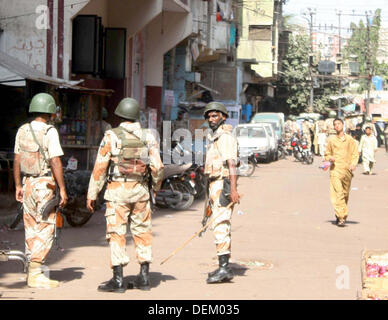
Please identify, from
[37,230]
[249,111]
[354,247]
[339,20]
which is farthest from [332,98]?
[37,230]

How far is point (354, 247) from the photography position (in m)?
11.0

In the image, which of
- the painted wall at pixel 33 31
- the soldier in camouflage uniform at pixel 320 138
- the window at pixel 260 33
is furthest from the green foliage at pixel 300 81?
the painted wall at pixel 33 31

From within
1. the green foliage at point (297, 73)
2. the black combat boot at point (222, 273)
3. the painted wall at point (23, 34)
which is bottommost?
the black combat boot at point (222, 273)

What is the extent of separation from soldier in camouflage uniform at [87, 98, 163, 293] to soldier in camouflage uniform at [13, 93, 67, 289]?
423mm

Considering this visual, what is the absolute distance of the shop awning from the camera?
13742 millimetres

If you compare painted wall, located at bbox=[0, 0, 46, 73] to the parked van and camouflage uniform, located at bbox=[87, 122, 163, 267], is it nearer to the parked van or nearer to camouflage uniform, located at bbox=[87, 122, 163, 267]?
camouflage uniform, located at bbox=[87, 122, 163, 267]

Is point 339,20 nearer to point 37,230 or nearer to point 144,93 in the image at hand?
point 144,93

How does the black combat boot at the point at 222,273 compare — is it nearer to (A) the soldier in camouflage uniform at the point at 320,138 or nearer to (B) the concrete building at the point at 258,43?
(A) the soldier in camouflage uniform at the point at 320,138

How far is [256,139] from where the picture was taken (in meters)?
32.6

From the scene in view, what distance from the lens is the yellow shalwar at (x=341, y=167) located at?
531 inches

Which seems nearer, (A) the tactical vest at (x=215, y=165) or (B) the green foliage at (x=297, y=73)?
(A) the tactical vest at (x=215, y=165)

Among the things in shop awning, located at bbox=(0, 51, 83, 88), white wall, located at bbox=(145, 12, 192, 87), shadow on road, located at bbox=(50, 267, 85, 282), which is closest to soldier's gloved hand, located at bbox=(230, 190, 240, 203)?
shadow on road, located at bbox=(50, 267, 85, 282)

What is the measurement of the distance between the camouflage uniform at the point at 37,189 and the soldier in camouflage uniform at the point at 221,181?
5.49 ft

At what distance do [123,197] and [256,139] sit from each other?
25270mm
